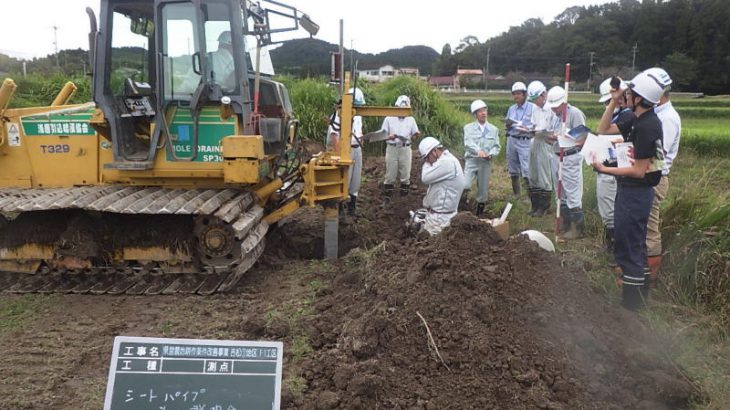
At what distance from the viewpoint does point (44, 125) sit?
595 cm

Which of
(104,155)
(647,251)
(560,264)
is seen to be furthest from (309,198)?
(647,251)

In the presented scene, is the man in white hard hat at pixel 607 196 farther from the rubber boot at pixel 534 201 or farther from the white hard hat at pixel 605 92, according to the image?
the rubber boot at pixel 534 201

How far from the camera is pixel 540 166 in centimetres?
798

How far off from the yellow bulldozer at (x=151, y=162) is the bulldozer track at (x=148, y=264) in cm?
1

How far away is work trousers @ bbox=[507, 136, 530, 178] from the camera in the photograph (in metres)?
8.80

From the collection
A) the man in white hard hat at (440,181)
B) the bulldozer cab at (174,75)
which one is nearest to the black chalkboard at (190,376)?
the bulldozer cab at (174,75)

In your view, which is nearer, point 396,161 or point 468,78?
point 396,161

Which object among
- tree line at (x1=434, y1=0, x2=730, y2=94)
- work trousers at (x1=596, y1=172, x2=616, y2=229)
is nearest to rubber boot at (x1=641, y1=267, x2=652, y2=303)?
work trousers at (x1=596, y1=172, x2=616, y2=229)

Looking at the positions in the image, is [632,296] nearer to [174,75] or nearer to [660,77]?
[660,77]

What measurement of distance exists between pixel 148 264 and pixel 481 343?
11.1 feet

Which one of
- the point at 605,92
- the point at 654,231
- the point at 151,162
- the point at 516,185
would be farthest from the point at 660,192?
the point at 151,162

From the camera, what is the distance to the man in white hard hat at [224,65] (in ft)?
18.2

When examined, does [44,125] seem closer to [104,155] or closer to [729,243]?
[104,155]

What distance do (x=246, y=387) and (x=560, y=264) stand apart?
3431 millimetres
